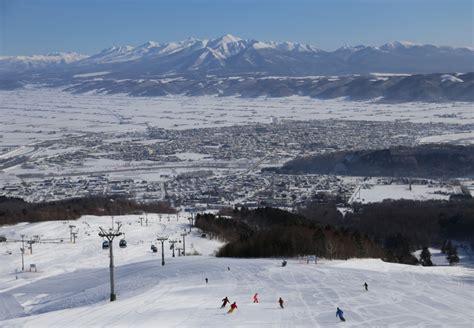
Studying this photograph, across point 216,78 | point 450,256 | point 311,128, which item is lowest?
point 450,256

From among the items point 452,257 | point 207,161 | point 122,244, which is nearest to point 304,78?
point 207,161

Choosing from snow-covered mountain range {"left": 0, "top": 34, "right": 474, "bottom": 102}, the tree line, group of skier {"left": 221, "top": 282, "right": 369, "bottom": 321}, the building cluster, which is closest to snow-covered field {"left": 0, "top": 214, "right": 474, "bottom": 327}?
group of skier {"left": 221, "top": 282, "right": 369, "bottom": 321}

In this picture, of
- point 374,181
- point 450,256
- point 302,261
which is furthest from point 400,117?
point 302,261

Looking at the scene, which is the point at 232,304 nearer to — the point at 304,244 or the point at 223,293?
the point at 223,293

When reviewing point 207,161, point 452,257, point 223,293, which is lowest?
point 452,257

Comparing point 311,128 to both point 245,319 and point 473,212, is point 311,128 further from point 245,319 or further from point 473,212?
point 245,319

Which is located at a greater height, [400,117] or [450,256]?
[400,117]

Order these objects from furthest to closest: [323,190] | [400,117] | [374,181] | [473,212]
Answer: [400,117], [374,181], [323,190], [473,212]

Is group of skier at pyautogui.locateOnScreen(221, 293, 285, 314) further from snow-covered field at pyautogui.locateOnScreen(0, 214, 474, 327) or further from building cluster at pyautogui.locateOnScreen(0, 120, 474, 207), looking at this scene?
building cluster at pyautogui.locateOnScreen(0, 120, 474, 207)

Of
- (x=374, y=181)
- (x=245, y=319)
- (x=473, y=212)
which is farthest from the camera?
(x=374, y=181)
